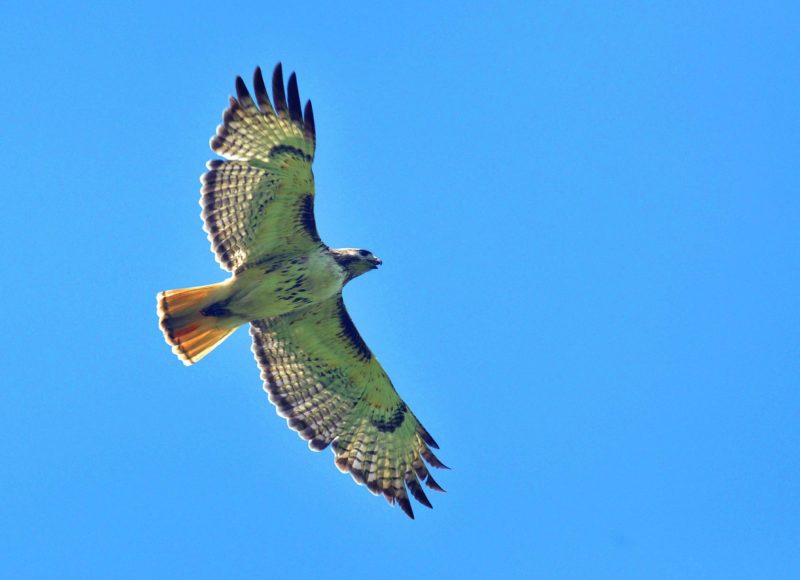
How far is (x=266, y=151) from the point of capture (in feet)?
41.6

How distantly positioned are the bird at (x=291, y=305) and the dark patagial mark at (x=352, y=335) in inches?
0.4

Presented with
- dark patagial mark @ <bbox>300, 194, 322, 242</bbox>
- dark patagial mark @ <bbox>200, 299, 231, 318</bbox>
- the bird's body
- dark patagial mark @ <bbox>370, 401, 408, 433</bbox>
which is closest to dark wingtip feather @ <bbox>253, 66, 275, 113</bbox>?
dark patagial mark @ <bbox>300, 194, 322, 242</bbox>

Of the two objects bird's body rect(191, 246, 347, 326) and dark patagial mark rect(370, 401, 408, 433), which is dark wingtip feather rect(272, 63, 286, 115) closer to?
bird's body rect(191, 246, 347, 326)

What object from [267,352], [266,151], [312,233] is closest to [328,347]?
[267,352]

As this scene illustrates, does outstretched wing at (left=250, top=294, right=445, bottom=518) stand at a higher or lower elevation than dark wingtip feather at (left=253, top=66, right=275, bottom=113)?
lower

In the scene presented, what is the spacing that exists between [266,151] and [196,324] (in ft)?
6.65

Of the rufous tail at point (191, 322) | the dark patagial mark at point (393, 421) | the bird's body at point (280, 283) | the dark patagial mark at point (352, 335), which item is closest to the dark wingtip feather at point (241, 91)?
the bird's body at point (280, 283)

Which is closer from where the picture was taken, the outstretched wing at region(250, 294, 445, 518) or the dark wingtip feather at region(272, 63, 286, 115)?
the dark wingtip feather at region(272, 63, 286, 115)

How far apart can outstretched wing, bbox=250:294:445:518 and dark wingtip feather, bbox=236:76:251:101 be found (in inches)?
102

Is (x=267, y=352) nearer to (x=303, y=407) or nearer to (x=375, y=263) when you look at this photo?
(x=303, y=407)

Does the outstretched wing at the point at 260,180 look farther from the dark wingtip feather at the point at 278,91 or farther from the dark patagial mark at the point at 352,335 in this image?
the dark patagial mark at the point at 352,335

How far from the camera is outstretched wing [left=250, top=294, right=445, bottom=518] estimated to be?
1394cm

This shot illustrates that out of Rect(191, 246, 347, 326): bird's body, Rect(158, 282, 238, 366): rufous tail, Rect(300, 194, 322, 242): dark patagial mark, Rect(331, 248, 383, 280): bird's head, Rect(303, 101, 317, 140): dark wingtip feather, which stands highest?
Rect(303, 101, 317, 140): dark wingtip feather

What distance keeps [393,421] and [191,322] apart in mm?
2632
